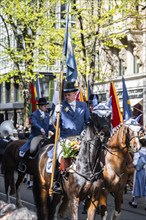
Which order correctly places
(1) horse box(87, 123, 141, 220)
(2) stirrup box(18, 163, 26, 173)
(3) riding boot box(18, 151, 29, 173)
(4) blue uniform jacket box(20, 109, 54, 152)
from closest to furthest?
(1) horse box(87, 123, 141, 220) → (4) blue uniform jacket box(20, 109, 54, 152) → (3) riding boot box(18, 151, 29, 173) → (2) stirrup box(18, 163, 26, 173)

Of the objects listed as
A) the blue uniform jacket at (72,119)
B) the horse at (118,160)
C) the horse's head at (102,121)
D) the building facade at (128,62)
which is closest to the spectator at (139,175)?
the horse at (118,160)

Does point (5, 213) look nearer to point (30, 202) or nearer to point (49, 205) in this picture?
point (49, 205)

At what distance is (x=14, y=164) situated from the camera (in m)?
15.3

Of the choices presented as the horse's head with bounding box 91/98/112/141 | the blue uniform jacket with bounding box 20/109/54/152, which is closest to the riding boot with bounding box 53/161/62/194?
the horse's head with bounding box 91/98/112/141

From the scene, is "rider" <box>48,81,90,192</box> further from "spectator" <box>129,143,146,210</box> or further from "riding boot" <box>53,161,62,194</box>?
"spectator" <box>129,143,146,210</box>

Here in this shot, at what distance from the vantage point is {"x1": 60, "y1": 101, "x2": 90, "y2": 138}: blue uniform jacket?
417 inches

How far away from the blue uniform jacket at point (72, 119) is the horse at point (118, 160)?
2.99 ft

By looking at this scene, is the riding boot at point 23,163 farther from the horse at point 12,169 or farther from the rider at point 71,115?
the rider at point 71,115

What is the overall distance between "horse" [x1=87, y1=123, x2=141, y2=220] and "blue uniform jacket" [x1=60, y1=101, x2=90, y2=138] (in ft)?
2.99

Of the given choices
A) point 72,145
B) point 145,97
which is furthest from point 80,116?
point 145,97

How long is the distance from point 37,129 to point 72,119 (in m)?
3.65

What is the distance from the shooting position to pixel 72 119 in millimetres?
10609

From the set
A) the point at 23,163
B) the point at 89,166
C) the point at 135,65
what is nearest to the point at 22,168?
the point at 23,163

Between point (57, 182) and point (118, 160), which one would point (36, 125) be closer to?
point (118, 160)
